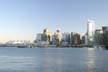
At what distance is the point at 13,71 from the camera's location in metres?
74.2

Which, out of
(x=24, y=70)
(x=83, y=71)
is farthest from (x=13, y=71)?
(x=83, y=71)

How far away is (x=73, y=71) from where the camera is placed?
7400 centimetres

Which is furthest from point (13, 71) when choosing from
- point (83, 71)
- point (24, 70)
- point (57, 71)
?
point (83, 71)

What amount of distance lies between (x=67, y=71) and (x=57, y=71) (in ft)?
7.07

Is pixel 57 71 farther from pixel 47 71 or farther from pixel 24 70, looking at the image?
pixel 24 70

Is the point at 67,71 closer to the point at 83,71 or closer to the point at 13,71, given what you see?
the point at 83,71

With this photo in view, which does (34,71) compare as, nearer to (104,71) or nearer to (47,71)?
(47,71)

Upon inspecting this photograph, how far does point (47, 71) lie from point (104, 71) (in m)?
11.8

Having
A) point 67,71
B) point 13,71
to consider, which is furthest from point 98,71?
point 13,71

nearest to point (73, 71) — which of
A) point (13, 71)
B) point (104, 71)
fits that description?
point (104, 71)

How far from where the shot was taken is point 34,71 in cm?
7456

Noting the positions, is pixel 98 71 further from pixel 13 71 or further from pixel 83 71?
pixel 13 71

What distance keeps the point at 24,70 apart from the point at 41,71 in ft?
12.7

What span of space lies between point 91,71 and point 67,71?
4.95 metres
